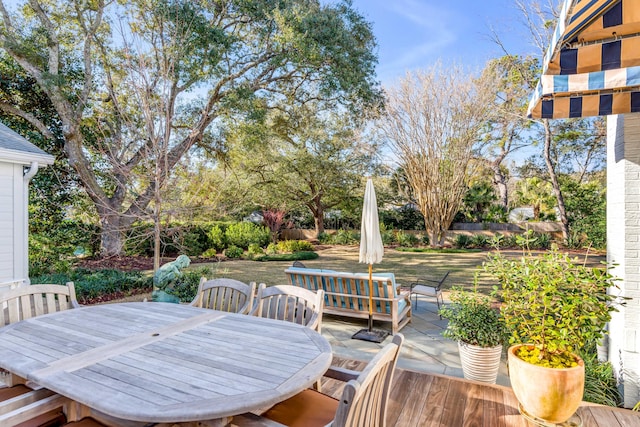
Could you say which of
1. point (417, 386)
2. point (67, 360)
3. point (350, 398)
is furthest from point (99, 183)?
point (350, 398)

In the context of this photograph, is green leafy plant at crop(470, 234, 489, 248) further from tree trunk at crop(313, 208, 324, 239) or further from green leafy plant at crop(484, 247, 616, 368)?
green leafy plant at crop(484, 247, 616, 368)

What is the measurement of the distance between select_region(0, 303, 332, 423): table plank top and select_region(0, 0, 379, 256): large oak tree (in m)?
4.87

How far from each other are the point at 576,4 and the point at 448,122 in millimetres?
11633

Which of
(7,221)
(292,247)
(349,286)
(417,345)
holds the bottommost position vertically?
(417,345)

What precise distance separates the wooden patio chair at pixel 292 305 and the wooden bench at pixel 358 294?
1.90 m

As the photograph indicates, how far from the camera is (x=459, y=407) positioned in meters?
2.70

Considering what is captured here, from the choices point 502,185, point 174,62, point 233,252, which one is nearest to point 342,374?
point 174,62

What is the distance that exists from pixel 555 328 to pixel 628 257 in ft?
4.14

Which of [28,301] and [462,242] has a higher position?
[28,301]

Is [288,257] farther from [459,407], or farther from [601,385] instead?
[601,385]

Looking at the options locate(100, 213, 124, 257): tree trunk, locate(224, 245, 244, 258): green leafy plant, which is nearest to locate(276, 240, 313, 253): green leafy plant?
locate(224, 245, 244, 258): green leafy plant

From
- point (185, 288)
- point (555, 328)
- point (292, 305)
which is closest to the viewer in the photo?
point (555, 328)

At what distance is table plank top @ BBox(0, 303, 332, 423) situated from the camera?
1.45 meters

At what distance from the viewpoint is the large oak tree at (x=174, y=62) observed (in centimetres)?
780
